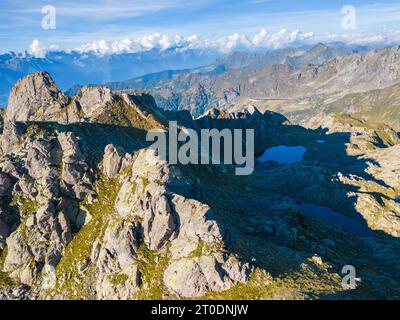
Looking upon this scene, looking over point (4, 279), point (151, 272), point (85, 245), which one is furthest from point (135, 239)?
point (4, 279)

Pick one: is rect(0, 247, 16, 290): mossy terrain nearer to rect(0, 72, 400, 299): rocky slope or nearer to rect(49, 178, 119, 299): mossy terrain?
rect(0, 72, 400, 299): rocky slope

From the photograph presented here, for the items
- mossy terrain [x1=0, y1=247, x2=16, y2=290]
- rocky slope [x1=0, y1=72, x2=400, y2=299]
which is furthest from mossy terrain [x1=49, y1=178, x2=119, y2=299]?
mossy terrain [x1=0, y1=247, x2=16, y2=290]

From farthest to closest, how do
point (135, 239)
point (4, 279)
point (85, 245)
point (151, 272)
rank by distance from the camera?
point (85, 245)
point (4, 279)
point (135, 239)
point (151, 272)

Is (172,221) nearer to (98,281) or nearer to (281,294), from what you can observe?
(98,281)

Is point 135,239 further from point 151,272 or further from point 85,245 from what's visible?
point 85,245

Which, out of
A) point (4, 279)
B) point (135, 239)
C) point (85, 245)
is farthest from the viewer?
point (85, 245)

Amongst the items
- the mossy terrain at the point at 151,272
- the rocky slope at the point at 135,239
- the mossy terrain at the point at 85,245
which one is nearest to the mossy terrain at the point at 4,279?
the rocky slope at the point at 135,239

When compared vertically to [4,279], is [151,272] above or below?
above

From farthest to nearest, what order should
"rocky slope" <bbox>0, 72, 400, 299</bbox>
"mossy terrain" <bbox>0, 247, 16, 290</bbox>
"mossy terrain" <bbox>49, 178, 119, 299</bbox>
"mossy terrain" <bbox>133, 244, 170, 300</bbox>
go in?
"mossy terrain" <bbox>0, 247, 16, 290</bbox> → "mossy terrain" <bbox>49, 178, 119, 299</bbox> → "mossy terrain" <bbox>133, 244, 170, 300</bbox> → "rocky slope" <bbox>0, 72, 400, 299</bbox>

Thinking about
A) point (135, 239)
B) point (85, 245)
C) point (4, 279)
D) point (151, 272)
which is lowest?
point (4, 279)

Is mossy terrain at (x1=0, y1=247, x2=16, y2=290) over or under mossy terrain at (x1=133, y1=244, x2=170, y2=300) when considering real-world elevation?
under

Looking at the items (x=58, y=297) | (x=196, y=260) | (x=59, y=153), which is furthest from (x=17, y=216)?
(x=196, y=260)
